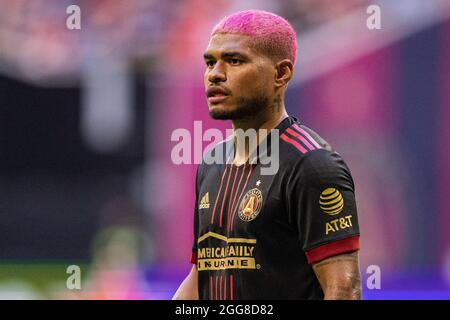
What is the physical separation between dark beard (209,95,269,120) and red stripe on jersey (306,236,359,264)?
0.60 meters

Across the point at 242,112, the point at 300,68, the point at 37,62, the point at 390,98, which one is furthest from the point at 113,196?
the point at 242,112

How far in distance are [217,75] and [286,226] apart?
61 cm

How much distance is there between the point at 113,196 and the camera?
7809 mm

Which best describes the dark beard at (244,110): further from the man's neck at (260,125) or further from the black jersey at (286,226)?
the black jersey at (286,226)

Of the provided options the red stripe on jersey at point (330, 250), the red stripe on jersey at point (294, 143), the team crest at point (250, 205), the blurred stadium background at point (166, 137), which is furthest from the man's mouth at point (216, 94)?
the blurred stadium background at point (166, 137)

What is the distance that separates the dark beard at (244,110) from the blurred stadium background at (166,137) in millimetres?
4480

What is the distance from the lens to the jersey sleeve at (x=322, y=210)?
2.88 metres

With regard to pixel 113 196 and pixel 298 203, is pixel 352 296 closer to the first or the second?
pixel 298 203

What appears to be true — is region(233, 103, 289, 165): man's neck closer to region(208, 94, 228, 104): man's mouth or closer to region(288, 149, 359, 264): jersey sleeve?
region(208, 94, 228, 104): man's mouth

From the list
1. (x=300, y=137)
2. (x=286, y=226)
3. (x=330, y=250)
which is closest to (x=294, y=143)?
(x=300, y=137)

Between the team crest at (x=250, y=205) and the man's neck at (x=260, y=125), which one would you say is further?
the man's neck at (x=260, y=125)

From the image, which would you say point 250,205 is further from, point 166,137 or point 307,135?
point 166,137

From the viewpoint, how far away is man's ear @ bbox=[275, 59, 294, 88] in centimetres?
323

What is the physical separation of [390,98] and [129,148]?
7.80ft
